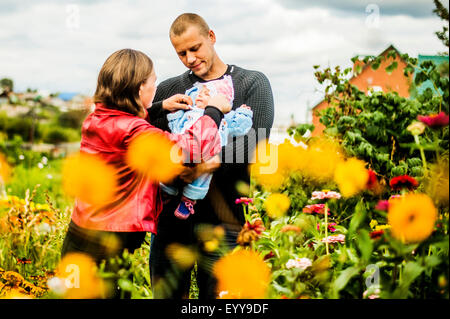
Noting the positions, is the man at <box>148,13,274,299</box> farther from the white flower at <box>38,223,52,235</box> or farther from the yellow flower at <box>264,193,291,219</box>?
Result: the white flower at <box>38,223,52,235</box>

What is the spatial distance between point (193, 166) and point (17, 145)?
16.2ft

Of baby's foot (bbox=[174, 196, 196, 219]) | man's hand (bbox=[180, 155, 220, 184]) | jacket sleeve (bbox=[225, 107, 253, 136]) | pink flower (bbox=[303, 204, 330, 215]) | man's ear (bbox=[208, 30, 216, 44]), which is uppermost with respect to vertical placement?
A: man's ear (bbox=[208, 30, 216, 44])

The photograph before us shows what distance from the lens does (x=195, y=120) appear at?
1.87 metres

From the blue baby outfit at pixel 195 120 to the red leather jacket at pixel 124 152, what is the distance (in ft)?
0.36

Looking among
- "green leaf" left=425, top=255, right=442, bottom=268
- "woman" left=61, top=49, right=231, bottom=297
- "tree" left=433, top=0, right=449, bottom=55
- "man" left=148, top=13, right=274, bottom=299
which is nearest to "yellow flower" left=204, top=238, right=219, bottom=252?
"man" left=148, top=13, right=274, bottom=299

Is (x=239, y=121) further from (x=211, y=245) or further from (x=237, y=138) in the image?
(x=211, y=245)

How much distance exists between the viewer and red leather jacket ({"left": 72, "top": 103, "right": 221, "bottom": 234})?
1.68 metres

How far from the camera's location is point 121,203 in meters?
1.73

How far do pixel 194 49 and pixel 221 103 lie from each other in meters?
0.27

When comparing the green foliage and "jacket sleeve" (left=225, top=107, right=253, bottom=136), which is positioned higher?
the green foliage

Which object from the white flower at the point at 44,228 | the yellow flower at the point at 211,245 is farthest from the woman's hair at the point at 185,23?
the white flower at the point at 44,228

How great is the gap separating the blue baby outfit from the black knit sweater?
34 millimetres

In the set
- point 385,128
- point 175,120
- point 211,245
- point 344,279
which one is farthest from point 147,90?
point 385,128
